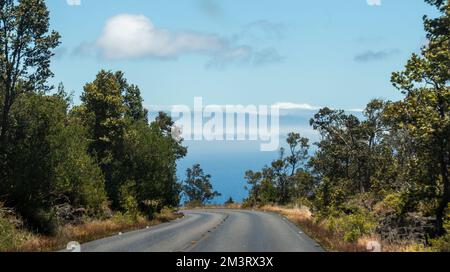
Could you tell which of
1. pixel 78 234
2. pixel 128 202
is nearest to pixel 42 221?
pixel 78 234

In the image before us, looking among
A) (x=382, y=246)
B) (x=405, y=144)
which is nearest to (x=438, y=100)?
(x=382, y=246)

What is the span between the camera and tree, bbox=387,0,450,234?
19.5 m

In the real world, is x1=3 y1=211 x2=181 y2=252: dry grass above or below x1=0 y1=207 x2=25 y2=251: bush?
below

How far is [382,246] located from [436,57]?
7.68 metres

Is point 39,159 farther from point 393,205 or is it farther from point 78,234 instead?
point 393,205

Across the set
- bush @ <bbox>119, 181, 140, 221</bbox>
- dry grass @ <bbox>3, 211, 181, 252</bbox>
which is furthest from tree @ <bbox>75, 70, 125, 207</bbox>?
dry grass @ <bbox>3, 211, 181, 252</bbox>

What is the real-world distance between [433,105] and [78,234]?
16.8m

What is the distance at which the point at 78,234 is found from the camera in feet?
80.4

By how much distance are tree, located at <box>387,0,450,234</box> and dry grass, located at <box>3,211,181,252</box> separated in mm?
14730

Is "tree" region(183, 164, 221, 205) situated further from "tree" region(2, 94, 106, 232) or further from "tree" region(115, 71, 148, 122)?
"tree" region(2, 94, 106, 232)

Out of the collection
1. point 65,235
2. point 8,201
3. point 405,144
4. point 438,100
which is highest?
point 438,100

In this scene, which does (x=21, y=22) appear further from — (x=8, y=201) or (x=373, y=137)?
(x=373, y=137)

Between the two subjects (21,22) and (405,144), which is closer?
(21,22)

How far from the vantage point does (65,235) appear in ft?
77.2
